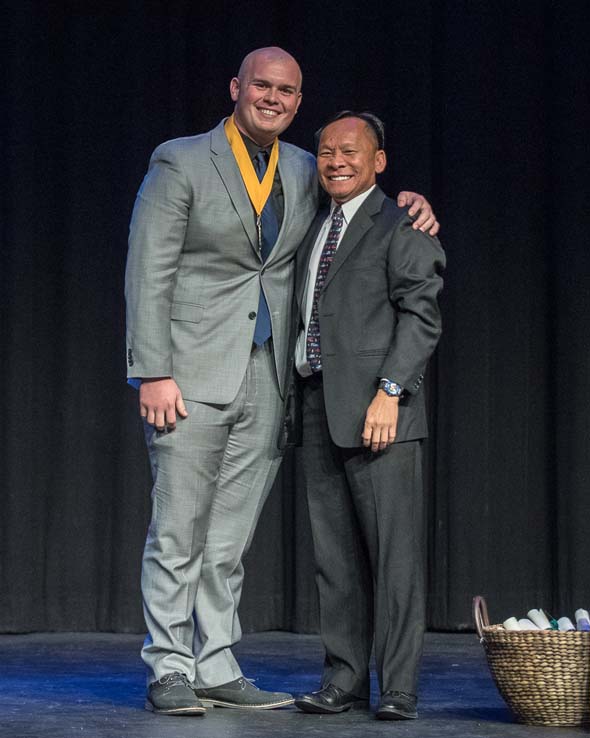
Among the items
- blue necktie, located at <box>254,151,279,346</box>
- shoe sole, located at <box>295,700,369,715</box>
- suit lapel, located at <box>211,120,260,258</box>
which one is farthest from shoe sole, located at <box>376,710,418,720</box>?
suit lapel, located at <box>211,120,260,258</box>

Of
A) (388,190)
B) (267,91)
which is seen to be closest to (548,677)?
(267,91)

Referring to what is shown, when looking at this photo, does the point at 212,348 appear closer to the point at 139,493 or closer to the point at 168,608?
the point at 168,608

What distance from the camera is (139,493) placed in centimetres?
505

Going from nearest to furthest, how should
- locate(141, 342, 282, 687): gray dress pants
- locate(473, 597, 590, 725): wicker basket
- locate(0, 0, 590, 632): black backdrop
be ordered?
locate(473, 597, 590, 725): wicker basket
locate(141, 342, 282, 687): gray dress pants
locate(0, 0, 590, 632): black backdrop

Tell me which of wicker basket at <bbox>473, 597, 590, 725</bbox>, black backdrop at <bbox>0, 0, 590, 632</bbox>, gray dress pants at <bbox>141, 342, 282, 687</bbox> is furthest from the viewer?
black backdrop at <bbox>0, 0, 590, 632</bbox>

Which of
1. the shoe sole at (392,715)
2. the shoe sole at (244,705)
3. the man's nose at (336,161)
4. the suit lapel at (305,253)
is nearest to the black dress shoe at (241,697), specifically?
the shoe sole at (244,705)

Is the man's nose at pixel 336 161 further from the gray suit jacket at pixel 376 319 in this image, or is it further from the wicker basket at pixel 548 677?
the wicker basket at pixel 548 677

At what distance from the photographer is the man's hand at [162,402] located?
Result: 312 cm

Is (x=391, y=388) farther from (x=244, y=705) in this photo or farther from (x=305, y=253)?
(x=244, y=705)

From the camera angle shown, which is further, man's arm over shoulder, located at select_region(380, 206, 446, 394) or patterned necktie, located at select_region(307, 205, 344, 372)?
patterned necktie, located at select_region(307, 205, 344, 372)

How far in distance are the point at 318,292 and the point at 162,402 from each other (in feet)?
1.58

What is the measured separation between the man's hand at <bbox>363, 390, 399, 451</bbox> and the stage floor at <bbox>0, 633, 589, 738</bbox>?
66 centimetres

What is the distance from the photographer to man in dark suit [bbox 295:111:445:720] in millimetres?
3012

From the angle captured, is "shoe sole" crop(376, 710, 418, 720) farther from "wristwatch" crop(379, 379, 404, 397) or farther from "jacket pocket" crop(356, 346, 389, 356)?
"jacket pocket" crop(356, 346, 389, 356)
